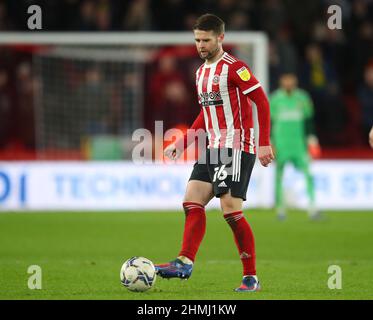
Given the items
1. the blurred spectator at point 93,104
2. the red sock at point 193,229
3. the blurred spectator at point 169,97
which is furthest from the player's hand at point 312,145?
the red sock at point 193,229

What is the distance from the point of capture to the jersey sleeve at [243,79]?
23.5 ft

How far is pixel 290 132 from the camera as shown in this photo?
46.1 ft

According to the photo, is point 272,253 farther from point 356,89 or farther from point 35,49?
point 356,89

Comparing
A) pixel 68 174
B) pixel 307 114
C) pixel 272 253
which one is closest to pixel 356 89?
pixel 307 114

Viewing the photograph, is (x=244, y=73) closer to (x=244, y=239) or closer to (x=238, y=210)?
(x=238, y=210)

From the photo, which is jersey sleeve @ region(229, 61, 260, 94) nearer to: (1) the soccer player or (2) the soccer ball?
(1) the soccer player

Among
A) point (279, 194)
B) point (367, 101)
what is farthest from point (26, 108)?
point (367, 101)

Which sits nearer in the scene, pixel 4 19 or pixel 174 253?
pixel 174 253

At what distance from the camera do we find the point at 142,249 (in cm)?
1031

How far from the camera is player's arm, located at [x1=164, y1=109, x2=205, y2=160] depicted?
7.58 m

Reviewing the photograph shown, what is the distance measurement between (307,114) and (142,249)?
4528mm

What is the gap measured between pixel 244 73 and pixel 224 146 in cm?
54

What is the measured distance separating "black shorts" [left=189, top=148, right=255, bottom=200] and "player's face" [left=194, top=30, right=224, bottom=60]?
0.69 meters

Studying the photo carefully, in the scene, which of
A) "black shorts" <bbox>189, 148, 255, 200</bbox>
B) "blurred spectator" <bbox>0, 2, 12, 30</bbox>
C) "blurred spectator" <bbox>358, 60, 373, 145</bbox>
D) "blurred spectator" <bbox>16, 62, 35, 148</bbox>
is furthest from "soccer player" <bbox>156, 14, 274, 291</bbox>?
"blurred spectator" <bbox>0, 2, 12, 30</bbox>
